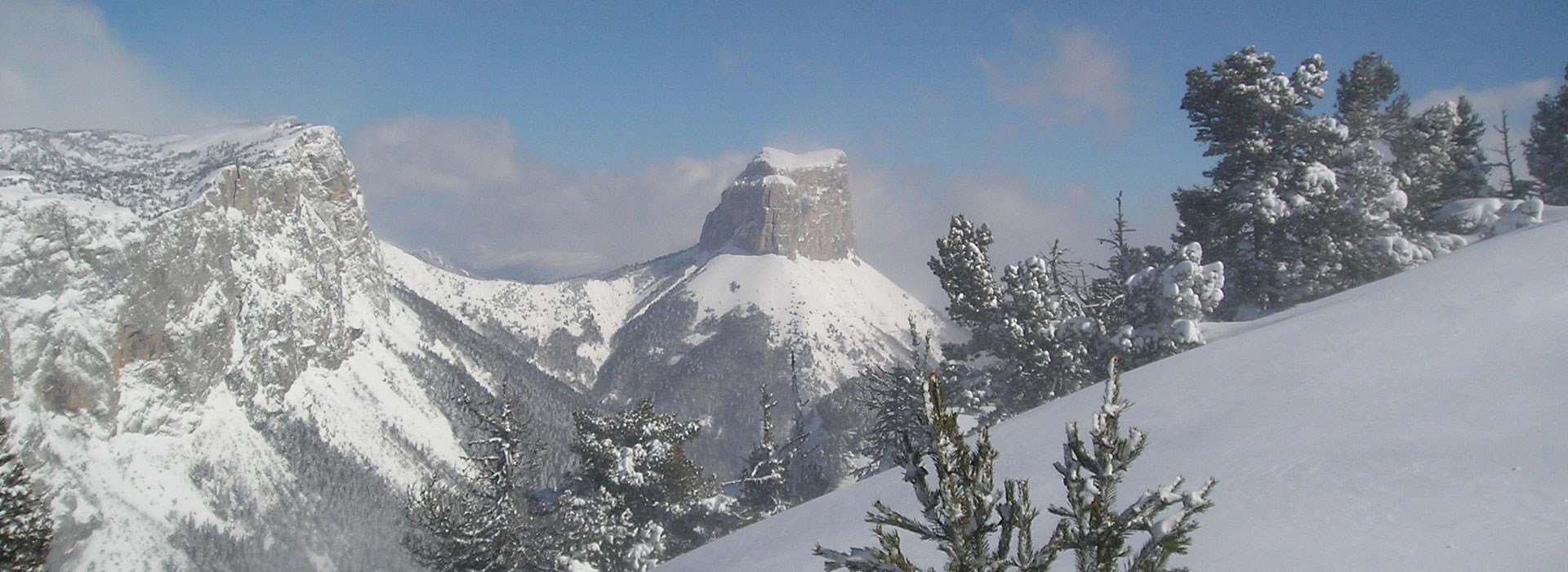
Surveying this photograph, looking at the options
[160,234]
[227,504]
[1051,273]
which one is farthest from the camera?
[160,234]

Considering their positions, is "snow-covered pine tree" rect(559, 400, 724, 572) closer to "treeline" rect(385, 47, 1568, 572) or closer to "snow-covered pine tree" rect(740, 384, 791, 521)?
"treeline" rect(385, 47, 1568, 572)

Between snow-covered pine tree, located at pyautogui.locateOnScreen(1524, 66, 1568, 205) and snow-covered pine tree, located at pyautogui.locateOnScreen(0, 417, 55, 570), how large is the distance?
48955 mm

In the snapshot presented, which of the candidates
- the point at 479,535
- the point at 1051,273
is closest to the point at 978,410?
the point at 1051,273

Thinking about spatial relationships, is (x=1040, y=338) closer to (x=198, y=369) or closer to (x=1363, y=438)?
(x=1363, y=438)

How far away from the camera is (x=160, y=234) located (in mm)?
130875

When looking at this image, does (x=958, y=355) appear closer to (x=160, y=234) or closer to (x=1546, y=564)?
(x=1546, y=564)

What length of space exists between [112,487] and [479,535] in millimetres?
129205

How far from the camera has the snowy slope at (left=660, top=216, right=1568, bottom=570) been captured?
6871 millimetres

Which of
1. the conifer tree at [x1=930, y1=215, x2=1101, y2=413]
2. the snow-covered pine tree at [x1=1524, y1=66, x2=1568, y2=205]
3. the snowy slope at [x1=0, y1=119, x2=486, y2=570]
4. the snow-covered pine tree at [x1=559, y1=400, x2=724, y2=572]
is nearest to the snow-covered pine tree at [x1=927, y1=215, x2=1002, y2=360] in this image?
the conifer tree at [x1=930, y1=215, x2=1101, y2=413]

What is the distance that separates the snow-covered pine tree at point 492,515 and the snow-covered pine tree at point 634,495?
1255 mm

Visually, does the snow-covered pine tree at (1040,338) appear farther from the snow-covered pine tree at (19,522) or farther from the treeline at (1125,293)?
the snow-covered pine tree at (19,522)

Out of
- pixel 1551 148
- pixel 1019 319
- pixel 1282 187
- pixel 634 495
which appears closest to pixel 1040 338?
pixel 1019 319

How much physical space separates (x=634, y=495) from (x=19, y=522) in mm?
16257

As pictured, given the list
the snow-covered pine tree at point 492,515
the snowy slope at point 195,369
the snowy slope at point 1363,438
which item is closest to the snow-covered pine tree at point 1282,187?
the snowy slope at point 1363,438
